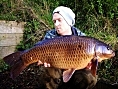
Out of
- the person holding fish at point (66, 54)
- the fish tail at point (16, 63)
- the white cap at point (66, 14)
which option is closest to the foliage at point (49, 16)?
the white cap at point (66, 14)

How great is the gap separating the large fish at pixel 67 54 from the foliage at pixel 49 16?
7.53 feet

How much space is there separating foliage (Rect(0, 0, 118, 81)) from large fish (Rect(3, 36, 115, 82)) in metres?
2.30

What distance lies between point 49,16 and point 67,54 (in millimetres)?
3071

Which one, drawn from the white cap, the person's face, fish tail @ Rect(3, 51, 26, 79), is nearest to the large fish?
fish tail @ Rect(3, 51, 26, 79)

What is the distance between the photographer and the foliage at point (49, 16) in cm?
612

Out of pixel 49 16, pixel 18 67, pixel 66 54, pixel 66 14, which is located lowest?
pixel 18 67

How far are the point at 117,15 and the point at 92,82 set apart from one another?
2530 mm

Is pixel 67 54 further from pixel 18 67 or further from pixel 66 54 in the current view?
pixel 18 67

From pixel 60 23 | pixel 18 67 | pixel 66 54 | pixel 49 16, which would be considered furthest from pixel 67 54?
pixel 49 16

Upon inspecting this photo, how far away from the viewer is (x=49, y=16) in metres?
6.46

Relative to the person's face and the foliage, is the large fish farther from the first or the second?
the foliage

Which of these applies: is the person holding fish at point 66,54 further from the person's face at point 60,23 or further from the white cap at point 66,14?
the white cap at point 66,14

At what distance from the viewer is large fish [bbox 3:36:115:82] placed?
3.44 metres

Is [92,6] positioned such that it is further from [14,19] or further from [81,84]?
[81,84]
